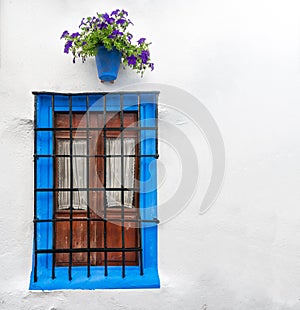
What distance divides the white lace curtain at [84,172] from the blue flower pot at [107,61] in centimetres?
46

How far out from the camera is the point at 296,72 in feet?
8.23

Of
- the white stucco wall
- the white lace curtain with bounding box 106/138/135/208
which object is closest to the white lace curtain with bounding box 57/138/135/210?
the white lace curtain with bounding box 106/138/135/208

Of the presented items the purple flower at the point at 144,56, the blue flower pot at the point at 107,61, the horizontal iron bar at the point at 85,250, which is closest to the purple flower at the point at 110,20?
the blue flower pot at the point at 107,61

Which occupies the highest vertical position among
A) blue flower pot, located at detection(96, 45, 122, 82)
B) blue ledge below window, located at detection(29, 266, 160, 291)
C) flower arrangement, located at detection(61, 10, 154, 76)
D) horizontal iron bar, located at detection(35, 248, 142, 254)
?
flower arrangement, located at detection(61, 10, 154, 76)

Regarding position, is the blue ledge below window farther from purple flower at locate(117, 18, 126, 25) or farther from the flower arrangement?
purple flower at locate(117, 18, 126, 25)

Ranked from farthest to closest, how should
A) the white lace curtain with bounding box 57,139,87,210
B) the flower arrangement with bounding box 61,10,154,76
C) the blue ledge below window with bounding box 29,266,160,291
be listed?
the white lace curtain with bounding box 57,139,87,210
the blue ledge below window with bounding box 29,266,160,291
the flower arrangement with bounding box 61,10,154,76

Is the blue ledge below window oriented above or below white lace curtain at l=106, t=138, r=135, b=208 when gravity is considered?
below

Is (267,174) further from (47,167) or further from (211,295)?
(47,167)

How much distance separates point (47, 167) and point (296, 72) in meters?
1.80

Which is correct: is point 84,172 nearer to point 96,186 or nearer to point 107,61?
point 96,186

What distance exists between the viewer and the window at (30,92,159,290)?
2.45 metres

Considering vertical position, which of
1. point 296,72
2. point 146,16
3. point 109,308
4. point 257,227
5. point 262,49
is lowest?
point 109,308

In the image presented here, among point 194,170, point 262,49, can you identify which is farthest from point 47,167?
point 262,49

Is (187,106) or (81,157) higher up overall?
(187,106)
